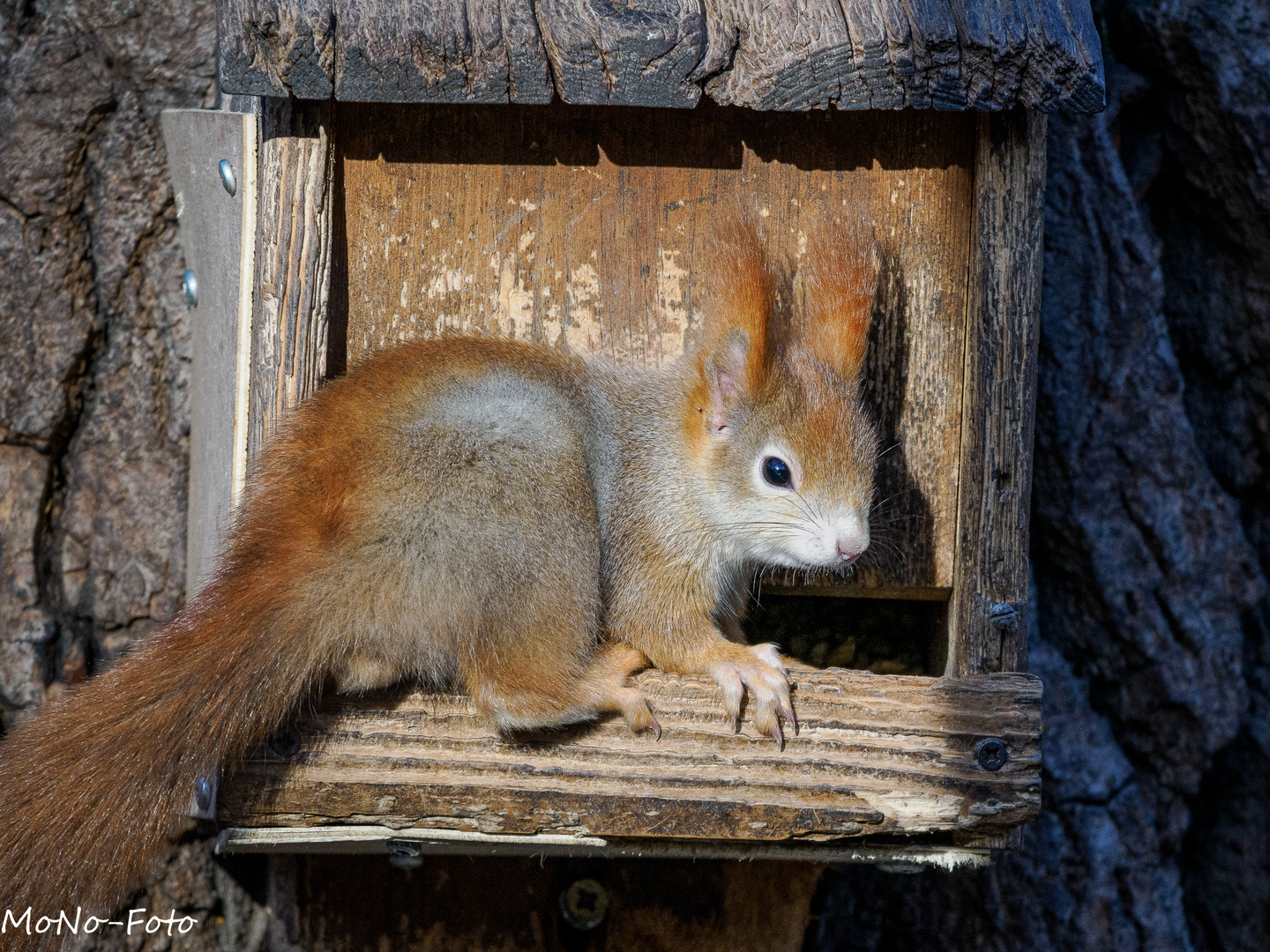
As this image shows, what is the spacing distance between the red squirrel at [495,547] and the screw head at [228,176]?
614 millimetres

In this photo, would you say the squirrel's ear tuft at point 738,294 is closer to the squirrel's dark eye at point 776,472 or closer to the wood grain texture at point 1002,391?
the squirrel's dark eye at point 776,472

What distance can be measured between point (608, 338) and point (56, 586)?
173cm

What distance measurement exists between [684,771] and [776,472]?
0.70 meters

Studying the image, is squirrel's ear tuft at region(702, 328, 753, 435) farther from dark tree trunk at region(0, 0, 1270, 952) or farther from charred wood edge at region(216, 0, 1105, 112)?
dark tree trunk at region(0, 0, 1270, 952)

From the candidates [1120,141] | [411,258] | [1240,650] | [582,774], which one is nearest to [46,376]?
[411,258]

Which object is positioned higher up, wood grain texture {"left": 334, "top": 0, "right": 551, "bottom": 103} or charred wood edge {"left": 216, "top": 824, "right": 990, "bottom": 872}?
wood grain texture {"left": 334, "top": 0, "right": 551, "bottom": 103}

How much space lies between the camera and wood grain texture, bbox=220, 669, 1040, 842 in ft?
7.65

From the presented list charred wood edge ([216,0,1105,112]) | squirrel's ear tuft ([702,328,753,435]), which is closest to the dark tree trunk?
charred wood edge ([216,0,1105,112])

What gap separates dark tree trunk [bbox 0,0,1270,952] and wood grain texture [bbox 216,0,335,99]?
1.20 metres

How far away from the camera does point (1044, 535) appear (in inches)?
153

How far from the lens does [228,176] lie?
2855 millimetres

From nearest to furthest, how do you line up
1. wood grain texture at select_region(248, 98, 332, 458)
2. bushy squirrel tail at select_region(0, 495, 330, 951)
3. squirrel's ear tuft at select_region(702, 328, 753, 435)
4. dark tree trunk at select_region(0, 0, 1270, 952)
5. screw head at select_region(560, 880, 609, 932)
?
bushy squirrel tail at select_region(0, 495, 330, 951) → wood grain texture at select_region(248, 98, 332, 458) → squirrel's ear tuft at select_region(702, 328, 753, 435) → screw head at select_region(560, 880, 609, 932) → dark tree trunk at select_region(0, 0, 1270, 952)

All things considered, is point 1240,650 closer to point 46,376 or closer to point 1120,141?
point 1120,141

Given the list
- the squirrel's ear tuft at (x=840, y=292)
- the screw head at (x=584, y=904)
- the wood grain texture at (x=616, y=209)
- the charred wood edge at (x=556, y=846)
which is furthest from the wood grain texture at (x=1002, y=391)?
the screw head at (x=584, y=904)
